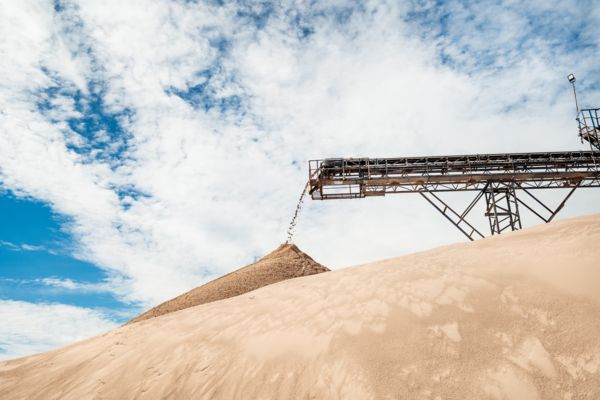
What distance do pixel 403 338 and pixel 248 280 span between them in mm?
11768

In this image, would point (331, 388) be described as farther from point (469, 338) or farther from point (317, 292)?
point (317, 292)

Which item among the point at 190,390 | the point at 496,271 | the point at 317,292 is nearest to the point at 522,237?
the point at 496,271

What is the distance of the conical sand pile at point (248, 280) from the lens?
1480 centimetres

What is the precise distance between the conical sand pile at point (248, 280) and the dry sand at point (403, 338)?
7.25 meters

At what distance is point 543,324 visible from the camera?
12.9 feet

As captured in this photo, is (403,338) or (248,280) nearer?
(403,338)

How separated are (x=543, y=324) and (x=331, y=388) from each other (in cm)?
241

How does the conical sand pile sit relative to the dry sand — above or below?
above

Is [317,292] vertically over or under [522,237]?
under

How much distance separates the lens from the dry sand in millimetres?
3637

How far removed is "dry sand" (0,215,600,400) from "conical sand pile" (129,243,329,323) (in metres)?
7.25

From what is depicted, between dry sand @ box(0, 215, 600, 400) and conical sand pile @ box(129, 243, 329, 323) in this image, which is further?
conical sand pile @ box(129, 243, 329, 323)

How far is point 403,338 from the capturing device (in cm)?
440

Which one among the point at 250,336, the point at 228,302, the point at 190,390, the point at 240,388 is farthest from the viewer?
the point at 228,302
